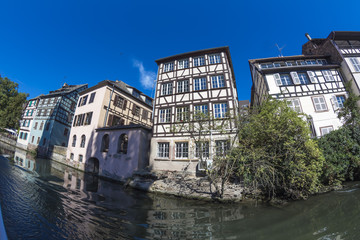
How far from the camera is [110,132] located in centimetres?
1477

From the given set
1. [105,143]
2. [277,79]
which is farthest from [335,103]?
[105,143]

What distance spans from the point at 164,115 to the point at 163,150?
3.30 m

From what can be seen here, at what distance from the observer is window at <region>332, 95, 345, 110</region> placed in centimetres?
1331

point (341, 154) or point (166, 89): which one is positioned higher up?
point (166, 89)

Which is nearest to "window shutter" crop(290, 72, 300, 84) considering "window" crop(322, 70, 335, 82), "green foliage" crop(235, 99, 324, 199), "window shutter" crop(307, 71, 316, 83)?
"window shutter" crop(307, 71, 316, 83)

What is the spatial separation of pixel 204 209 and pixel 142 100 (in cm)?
1858

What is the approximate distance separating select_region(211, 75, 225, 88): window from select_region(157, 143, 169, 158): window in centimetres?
694

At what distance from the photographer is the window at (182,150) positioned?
1179 centimetres

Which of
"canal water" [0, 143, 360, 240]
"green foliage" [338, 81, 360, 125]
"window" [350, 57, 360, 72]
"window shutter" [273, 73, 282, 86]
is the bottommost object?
"canal water" [0, 143, 360, 240]

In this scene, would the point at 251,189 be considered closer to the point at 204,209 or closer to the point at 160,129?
the point at 204,209

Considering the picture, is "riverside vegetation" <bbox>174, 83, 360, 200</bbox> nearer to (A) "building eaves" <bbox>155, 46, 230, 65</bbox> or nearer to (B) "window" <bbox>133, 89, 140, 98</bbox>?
(A) "building eaves" <bbox>155, 46, 230, 65</bbox>

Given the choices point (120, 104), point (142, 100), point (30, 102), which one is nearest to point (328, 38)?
point (142, 100)

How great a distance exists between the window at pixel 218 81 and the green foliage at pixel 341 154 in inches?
313

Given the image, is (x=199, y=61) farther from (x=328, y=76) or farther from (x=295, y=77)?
(x=328, y=76)
